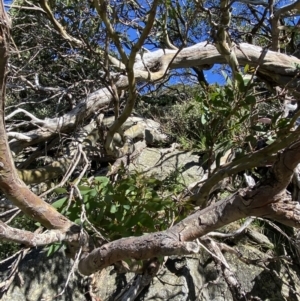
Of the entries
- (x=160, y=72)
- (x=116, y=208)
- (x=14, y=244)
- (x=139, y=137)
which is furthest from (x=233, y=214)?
(x=139, y=137)

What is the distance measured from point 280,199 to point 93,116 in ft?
11.7

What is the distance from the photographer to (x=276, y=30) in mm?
4512

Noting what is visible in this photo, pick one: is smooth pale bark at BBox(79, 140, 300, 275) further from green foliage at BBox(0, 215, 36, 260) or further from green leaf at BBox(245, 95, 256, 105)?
green foliage at BBox(0, 215, 36, 260)

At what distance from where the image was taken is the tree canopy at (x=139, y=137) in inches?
67.7

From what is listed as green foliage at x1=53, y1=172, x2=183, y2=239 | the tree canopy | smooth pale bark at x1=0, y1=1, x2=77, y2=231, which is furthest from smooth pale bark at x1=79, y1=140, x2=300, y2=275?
green foliage at x1=53, y1=172, x2=183, y2=239

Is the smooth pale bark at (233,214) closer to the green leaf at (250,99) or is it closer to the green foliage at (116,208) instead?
the green foliage at (116,208)

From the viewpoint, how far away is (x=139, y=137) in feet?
17.6

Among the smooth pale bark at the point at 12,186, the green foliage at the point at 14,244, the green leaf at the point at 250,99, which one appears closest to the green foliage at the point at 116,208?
the smooth pale bark at the point at 12,186

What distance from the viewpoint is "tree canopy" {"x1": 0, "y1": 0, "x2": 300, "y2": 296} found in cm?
172

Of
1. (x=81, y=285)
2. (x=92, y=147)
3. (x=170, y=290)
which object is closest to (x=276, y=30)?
(x=92, y=147)

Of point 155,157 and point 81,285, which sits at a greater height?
point 155,157

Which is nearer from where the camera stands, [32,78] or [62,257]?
[62,257]

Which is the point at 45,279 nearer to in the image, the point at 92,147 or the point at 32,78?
the point at 92,147

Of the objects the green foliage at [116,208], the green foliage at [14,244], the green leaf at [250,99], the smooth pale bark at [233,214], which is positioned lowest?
the green foliage at [14,244]
